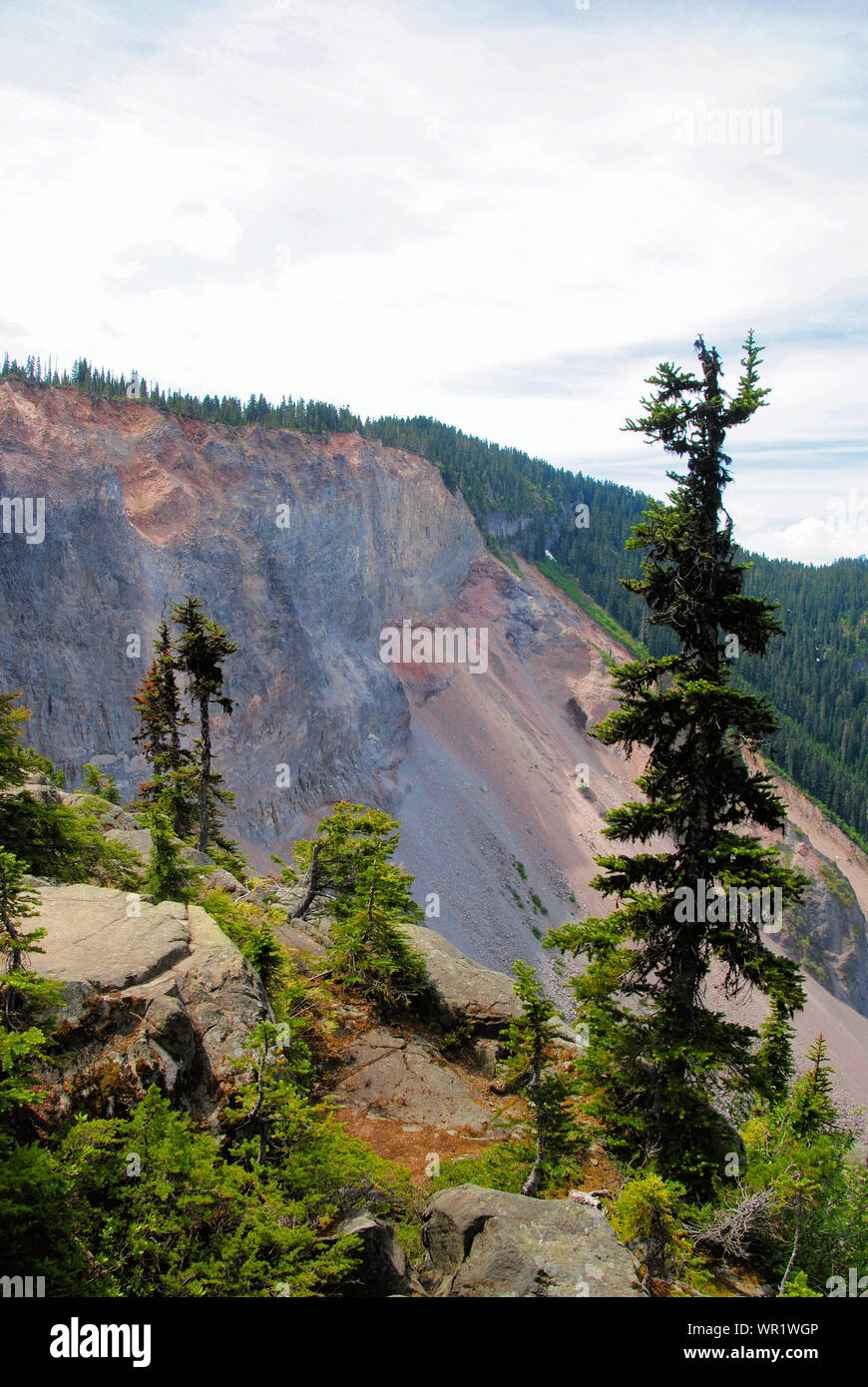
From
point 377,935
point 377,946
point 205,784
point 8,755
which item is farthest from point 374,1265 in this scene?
point 205,784

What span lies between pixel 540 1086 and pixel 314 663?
3768cm

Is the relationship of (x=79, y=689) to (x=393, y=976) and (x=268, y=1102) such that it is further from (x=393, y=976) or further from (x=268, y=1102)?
(x=268, y=1102)

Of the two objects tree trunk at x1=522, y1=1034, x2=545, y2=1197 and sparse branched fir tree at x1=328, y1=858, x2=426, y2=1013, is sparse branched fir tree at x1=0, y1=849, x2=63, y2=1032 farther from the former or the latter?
sparse branched fir tree at x1=328, y1=858, x2=426, y2=1013

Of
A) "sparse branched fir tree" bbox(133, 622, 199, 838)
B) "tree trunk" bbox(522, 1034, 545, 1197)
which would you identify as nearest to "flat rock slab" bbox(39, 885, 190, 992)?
"tree trunk" bbox(522, 1034, 545, 1197)

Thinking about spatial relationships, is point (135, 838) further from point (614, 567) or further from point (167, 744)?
point (614, 567)

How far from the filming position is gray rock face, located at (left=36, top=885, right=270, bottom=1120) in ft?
25.7

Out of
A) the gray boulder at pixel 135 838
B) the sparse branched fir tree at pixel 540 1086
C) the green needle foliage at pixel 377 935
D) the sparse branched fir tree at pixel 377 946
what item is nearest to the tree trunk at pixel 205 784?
the gray boulder at pixel 135 838

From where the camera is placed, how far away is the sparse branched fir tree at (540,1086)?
1002 cm

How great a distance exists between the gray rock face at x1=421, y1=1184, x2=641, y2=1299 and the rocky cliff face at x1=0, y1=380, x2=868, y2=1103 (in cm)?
3007

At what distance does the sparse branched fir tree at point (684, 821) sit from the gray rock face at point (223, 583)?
29262 millimetres

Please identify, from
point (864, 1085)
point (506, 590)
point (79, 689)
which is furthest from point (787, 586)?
point (79, 689)

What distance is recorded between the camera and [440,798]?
5159 centimetres

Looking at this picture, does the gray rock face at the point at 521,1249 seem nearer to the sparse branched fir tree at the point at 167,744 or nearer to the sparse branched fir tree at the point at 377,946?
the sparse branched fir tree at the point at 377,946

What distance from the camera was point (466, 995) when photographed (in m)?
16.8
